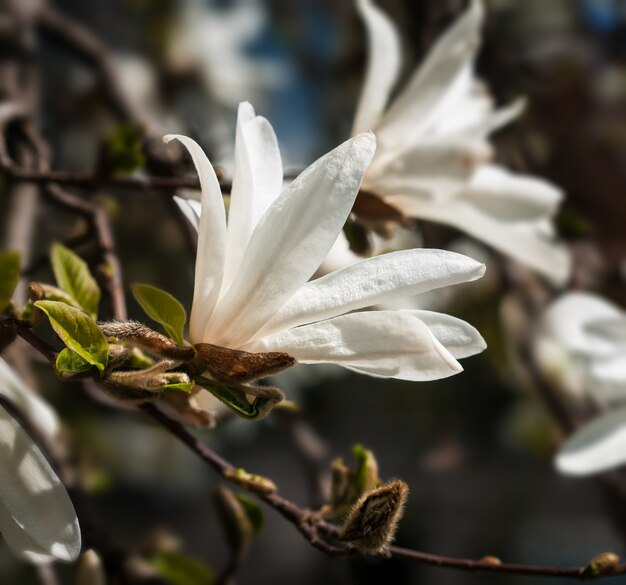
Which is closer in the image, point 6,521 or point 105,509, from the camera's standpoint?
point 6,521

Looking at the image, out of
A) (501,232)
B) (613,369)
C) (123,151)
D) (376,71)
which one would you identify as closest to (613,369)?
(613,369)

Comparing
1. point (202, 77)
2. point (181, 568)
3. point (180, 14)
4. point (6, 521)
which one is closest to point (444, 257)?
point (6, 521)

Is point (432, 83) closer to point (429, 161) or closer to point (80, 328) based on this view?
point (429, 161)

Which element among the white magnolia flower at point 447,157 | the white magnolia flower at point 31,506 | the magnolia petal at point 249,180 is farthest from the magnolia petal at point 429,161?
the white magnolia flower at point 31,506

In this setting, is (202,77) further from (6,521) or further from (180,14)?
(6,521)

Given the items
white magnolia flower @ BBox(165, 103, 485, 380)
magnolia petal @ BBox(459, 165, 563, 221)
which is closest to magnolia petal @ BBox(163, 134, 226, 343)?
white magnolia flower @ BBox(165, 103, 485, 380)

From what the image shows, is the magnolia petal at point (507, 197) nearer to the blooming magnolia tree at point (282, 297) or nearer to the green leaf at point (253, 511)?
the blooming magnolia tree at point (282, 297)
